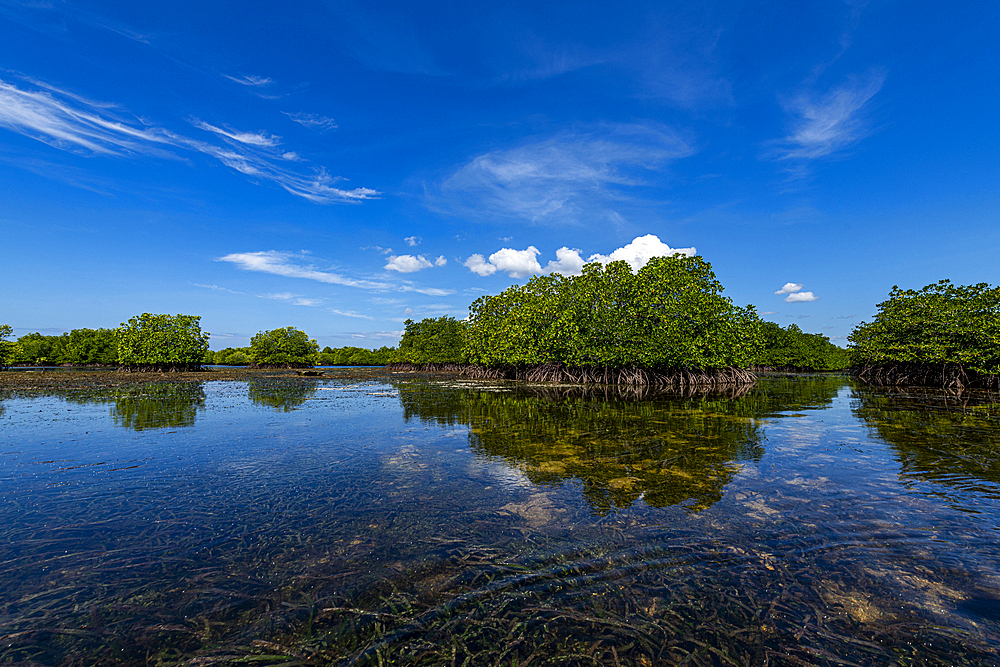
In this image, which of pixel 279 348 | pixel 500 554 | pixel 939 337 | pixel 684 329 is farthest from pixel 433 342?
pixel 500 554

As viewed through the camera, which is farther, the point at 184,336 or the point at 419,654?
the point at 184,336

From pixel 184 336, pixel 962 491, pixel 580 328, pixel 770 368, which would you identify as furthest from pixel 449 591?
pixel 770 368

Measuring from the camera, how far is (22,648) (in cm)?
344

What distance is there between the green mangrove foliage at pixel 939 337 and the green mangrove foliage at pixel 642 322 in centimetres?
1101

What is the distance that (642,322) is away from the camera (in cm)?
3747

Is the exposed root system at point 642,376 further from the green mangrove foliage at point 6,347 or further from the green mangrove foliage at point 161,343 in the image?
the green mangrove foliage at point 6,347

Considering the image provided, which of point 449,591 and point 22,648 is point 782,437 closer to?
point 449,591

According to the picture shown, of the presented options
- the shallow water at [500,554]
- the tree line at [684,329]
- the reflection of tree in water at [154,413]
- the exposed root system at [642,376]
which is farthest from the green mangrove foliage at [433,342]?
the shallow water at [500,554]

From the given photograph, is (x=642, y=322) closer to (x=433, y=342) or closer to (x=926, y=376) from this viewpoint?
(x=926, y=376)

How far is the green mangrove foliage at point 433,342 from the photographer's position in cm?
7794

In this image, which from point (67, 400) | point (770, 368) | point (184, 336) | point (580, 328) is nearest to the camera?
point (67, 400)

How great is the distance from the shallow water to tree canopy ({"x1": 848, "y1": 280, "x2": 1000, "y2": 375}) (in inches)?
1164

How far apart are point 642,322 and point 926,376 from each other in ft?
93.7

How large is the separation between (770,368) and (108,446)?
120 m
